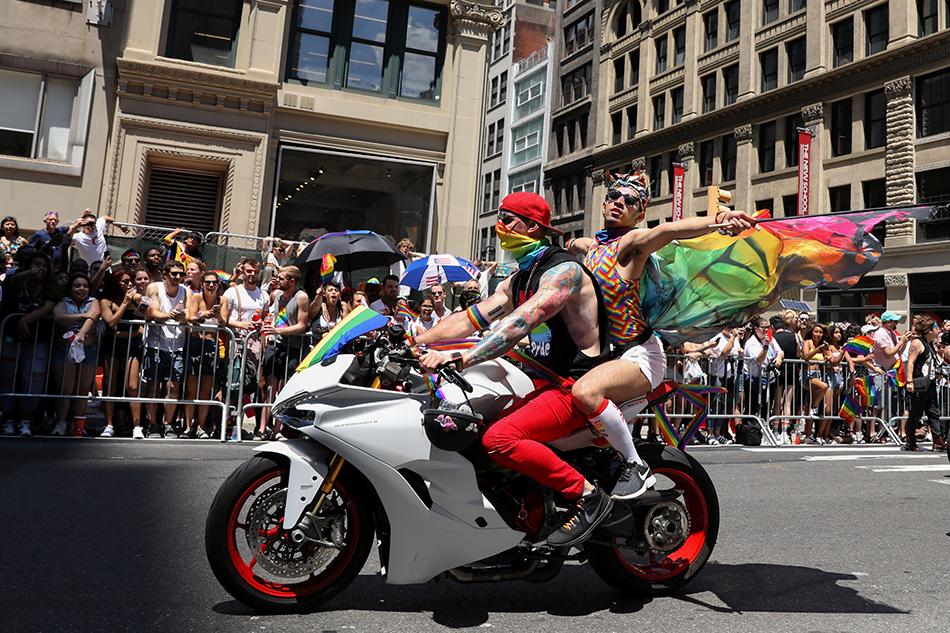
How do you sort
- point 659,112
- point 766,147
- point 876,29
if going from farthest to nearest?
1. point 659,112
2. point 766,147
3. point 876,29

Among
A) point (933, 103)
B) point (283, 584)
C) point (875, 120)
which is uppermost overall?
point (875, 120)

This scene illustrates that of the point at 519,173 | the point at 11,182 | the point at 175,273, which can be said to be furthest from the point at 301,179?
the point at 519,173

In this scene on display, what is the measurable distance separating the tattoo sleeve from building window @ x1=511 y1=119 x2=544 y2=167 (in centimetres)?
5846

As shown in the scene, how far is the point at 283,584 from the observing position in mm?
3574

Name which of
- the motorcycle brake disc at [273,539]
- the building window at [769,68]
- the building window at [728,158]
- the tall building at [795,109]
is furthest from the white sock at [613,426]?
the building window at [728,158]

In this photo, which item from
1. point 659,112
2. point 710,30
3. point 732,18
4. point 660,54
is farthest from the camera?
point 660,54

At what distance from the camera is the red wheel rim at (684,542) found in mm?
4113

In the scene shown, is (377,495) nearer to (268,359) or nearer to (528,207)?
(528,207)

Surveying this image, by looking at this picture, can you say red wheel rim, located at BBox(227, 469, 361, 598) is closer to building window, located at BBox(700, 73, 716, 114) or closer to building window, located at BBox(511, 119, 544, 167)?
building window, located at BBox(700, 73, 716, 114)

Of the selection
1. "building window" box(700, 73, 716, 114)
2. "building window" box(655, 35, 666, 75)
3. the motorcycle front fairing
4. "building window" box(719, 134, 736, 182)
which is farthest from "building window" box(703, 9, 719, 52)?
the motorcycle front fairing

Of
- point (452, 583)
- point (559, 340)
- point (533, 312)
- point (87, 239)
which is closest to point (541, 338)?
point (559, 340)

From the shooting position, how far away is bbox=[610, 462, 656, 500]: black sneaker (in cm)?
379

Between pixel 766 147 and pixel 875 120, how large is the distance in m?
6.30

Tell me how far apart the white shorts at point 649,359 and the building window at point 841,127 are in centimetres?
3599
